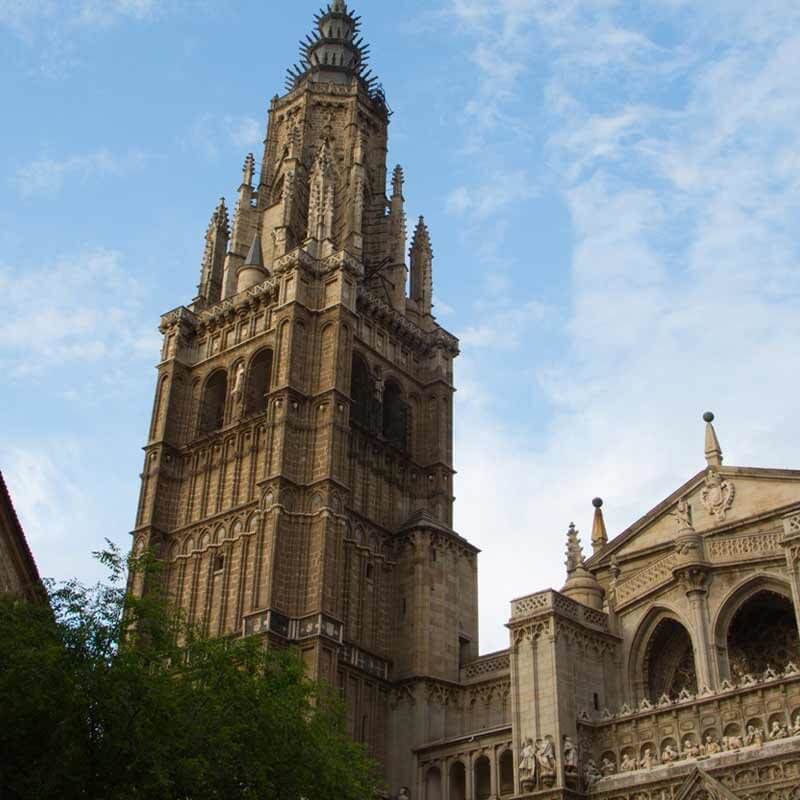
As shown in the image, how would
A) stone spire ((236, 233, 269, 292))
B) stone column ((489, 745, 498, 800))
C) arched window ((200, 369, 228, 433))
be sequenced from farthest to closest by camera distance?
stone spire ((236, 233, 269, 292)) → arched window ((200, 369, 228, 433)) → stone column ((489, 745, 498, 800))

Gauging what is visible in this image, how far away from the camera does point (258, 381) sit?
168 ft

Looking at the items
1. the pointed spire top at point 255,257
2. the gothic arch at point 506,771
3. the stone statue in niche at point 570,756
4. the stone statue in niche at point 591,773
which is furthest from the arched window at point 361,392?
the stone statue in niche at point 591,773

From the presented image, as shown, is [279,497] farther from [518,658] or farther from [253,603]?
[518,658]

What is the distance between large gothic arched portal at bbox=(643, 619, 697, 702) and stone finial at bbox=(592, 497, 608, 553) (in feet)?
19.1

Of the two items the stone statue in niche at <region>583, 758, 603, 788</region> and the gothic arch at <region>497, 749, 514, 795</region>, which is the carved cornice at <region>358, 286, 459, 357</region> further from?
the stone statue in niche at <region>583, 758, 603, 788</region>

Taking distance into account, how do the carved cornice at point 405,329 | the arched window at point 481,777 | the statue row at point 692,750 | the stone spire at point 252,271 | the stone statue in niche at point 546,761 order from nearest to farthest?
the statue row at point 692,750, the stone statue in niche at point 546,761, the arched window at point 481,777, the carved cornice at point 405,329, the stone spire at point 252,271

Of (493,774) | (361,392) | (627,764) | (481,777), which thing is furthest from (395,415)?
(627,764)

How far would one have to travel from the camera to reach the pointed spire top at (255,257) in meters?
55.1

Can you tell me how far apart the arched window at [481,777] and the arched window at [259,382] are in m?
17.4

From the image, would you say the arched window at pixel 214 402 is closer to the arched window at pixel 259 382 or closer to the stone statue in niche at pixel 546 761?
the arched window at pixel 259 382

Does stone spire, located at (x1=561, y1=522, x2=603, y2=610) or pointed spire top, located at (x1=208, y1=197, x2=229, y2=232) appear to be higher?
pointed spire top, located at (x1=208, y1=197, x2=229, y2=232)

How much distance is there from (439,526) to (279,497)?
7304 mm

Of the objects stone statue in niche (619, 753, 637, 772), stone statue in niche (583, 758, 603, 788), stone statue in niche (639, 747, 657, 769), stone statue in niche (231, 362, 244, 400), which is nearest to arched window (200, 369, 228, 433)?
stone statue in niche (231, 362, 244, 400)

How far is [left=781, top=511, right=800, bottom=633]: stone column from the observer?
110 feet
